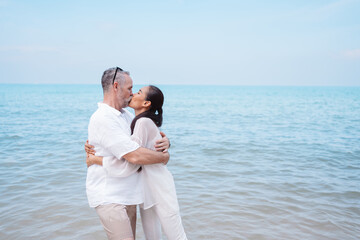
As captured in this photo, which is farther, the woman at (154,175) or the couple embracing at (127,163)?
the woman at (154,175)

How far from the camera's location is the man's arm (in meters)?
2.50

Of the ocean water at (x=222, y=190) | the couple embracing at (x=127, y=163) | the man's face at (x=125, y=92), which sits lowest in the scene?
the ocean water at (x=222, y=190)

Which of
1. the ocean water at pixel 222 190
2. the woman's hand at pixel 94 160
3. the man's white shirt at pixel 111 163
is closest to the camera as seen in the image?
the man's white shirt at pixel 111 163

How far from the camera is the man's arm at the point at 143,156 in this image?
250 centimetres

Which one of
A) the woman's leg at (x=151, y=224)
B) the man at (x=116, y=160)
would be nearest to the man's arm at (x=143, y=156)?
the man at (x=116, y=160)

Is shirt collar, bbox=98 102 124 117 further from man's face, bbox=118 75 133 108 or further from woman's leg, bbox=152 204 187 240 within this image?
woman's leg, bbox=152 204 187 240

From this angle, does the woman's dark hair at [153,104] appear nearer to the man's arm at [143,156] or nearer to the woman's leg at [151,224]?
the man's arm at [143,156]

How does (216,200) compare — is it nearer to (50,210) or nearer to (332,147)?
(50,210)

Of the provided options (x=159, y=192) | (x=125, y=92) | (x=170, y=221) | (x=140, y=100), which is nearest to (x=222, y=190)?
(x=170, y=221)

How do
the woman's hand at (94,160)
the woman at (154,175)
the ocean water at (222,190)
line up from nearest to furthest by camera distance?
the woman's hand at (94,160) → the woman at (154,175) → the ocean water at (222,190)

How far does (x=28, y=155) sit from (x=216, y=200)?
649cm

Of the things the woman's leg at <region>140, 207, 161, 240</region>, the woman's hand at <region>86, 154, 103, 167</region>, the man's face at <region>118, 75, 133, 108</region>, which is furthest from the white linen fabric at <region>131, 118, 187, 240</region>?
the woman's hand at <region>86, 154, 103, 167</region>

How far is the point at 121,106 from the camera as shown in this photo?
2.81 meters

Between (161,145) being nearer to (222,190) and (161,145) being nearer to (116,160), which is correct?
(116,160)
